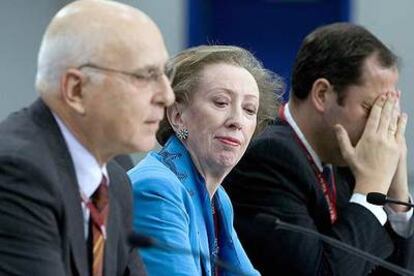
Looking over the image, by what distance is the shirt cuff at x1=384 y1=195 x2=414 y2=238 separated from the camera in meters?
2.95

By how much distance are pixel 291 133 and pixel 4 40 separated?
113 inches

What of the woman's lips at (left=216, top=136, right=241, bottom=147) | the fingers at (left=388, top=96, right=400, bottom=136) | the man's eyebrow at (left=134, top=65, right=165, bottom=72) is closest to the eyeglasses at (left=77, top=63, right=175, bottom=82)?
the man's eyebrow at (left=134, top=65, right=165, bottom=72)

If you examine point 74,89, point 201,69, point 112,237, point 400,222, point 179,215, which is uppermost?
point 74,89

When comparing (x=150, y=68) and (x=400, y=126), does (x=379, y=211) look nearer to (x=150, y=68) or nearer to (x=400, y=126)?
(x=400, y=126)

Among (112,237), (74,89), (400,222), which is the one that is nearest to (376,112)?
(400,222)

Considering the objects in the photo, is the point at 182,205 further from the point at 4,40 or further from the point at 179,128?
the point at 4,40

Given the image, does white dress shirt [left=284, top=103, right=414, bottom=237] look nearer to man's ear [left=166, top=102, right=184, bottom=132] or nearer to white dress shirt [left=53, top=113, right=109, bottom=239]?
man's ear [left=166, top=102, right=184, bottom=132]

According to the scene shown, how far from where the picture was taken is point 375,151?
2918 millimetres

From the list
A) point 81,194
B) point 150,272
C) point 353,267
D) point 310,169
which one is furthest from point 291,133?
point 81,194

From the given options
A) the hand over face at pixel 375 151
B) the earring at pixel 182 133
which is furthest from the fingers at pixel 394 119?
the earring at pixel 182 133

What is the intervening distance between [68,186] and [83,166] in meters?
0.07

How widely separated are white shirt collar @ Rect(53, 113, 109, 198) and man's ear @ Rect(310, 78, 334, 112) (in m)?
0.98

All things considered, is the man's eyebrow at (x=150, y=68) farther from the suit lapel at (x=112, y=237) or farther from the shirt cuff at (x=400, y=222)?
the shirt cuff at (x=400, y=222)

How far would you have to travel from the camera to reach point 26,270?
1.86m
